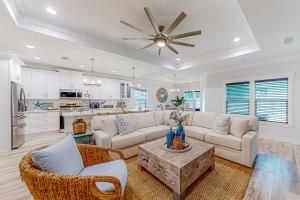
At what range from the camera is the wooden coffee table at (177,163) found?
5.32 feet

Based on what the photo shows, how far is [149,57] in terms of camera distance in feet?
14.6

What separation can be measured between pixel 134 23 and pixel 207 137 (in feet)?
9.91

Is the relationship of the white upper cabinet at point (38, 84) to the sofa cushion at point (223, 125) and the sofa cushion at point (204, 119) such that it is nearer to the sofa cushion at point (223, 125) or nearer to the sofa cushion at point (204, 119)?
the sofa cushion at point (204, 119)

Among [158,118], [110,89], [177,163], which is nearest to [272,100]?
[158,118]

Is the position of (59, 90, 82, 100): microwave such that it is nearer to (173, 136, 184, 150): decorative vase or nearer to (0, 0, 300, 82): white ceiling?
(0, 0, 300, 82): white ceiling

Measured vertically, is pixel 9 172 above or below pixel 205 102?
below

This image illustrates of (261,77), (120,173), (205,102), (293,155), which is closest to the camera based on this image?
(120,173)

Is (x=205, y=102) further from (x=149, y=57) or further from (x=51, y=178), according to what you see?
(x=51, y=178)

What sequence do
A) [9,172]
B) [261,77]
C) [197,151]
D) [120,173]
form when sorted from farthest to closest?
1. [261,77]
2. [9,172]
3. [197,151]
4. [120,173]

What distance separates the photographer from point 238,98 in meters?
4.98

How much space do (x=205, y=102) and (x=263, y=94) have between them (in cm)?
203

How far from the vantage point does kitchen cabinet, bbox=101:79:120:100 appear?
21.3 feet

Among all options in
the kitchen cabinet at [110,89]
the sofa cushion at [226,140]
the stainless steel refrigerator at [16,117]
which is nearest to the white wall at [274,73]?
the sofa cushion at [226,140]

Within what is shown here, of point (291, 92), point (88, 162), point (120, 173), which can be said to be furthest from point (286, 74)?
point (88, 162)
